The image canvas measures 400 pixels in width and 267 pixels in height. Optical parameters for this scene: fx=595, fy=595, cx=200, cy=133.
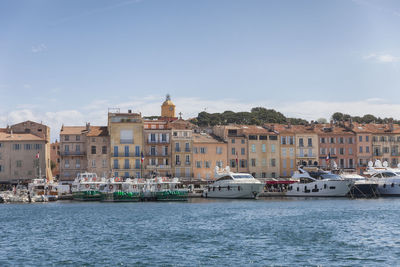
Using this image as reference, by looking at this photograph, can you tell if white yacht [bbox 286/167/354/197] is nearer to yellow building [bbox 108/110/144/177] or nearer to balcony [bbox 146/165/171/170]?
balcony [bbox 146/165/171/170]

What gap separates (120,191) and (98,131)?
2074 cm

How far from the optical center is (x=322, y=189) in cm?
9231

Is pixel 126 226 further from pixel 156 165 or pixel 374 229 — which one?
pixel 156 165

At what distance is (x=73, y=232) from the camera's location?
159 ft

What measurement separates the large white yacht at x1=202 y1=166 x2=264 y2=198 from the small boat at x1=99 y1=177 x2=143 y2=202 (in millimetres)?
11938

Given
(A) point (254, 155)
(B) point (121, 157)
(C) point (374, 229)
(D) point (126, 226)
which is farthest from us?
(A) point (254, 155)

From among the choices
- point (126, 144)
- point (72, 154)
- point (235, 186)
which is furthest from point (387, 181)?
point (72, 154)

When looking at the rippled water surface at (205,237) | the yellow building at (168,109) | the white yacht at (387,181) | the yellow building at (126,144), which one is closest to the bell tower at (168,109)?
the yellow building at (168,109)

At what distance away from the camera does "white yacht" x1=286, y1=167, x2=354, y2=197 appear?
297 ft

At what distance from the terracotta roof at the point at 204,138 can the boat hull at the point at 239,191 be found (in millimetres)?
17009

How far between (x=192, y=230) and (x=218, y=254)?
12.0 meters

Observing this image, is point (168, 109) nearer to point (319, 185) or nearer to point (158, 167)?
point (158, 167)

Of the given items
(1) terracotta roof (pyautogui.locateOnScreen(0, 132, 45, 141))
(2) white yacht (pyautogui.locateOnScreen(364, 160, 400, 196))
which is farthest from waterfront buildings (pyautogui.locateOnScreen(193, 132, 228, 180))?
(1) terracotta roof (pyautogui.locateOnScreen(0, 132, 45, 141))

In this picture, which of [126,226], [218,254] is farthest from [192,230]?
[218,254]
